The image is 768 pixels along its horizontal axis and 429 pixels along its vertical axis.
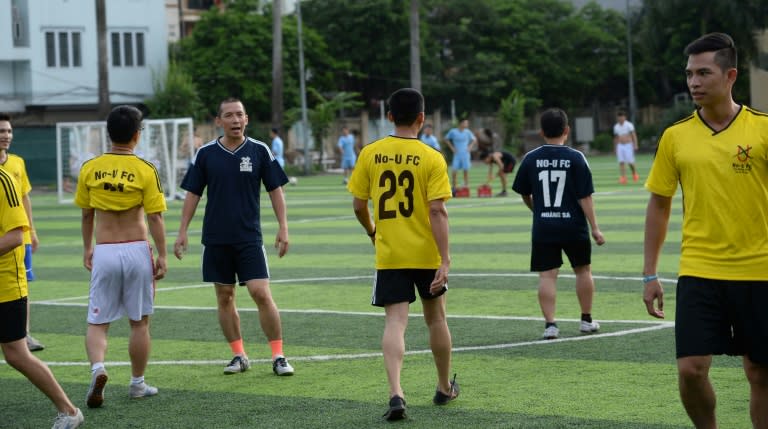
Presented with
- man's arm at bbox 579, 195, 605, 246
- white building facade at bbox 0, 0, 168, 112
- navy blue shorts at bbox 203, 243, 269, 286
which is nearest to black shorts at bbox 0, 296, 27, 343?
navy blue shorts at bbox 203, 243, 269, 286

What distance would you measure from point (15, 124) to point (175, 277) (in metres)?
A: 41.4

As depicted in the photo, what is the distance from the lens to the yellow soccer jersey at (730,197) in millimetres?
5945

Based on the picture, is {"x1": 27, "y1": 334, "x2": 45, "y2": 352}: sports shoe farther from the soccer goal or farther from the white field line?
the soccer goal

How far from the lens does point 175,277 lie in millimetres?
16828

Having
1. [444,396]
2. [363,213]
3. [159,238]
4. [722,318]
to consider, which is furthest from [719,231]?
[159,238]

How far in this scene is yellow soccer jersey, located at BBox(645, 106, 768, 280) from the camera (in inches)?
234

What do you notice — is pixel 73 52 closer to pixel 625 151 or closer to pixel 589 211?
pixel 625 151

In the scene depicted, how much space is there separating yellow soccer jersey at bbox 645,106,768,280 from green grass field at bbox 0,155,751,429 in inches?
60.8

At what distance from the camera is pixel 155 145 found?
37.5 m

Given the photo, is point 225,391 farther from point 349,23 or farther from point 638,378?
point 349,23

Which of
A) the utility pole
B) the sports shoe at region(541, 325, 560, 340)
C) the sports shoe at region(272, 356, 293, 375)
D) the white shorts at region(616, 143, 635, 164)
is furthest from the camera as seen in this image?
the utility pole

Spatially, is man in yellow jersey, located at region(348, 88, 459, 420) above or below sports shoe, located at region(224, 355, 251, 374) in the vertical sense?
above

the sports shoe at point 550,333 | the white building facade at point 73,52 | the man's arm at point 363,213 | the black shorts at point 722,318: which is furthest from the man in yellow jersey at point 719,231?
the white building facade at point 73,52

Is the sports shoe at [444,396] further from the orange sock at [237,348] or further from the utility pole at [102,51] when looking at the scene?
the utility pole at [102,51]
